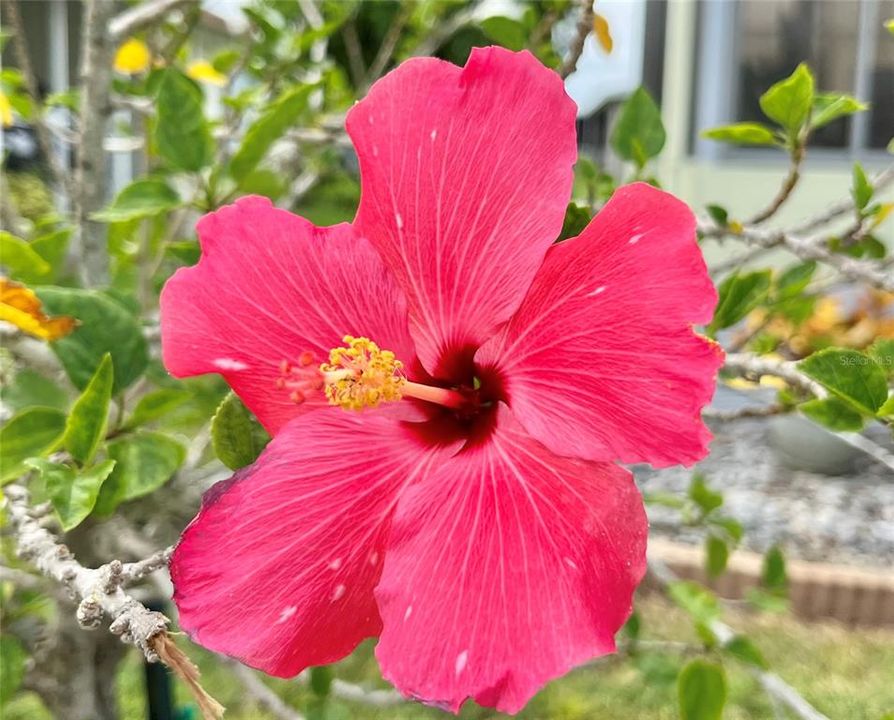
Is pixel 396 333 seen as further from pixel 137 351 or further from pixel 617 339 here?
pixel 137 351

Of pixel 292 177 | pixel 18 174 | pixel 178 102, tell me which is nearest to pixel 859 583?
pixel 292 177

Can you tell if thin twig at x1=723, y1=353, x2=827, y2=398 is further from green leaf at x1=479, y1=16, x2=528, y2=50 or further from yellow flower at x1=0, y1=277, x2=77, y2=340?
yellow flower at x1=0, y1=277, x2=77, y2=340

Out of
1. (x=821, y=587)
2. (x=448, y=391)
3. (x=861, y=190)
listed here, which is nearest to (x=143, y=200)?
(x=448, y=391)

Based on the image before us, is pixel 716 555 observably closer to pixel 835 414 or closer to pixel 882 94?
pixel 835 414

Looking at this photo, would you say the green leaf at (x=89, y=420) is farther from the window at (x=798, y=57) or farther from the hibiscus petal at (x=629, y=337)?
the window at (x=798, y=57)

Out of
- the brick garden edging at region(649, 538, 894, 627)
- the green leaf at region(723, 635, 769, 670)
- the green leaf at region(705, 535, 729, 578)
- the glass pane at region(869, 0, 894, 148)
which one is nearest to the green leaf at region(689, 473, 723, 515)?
the green leaf at region(705, 535, 729, 578)
